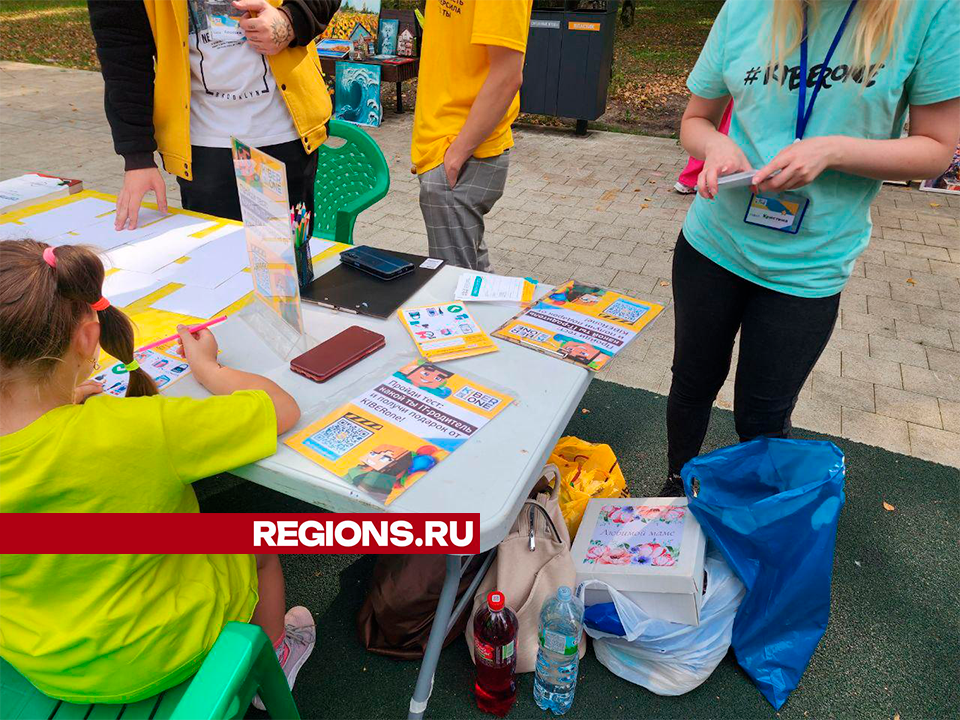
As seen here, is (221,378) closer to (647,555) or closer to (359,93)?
(647,555)

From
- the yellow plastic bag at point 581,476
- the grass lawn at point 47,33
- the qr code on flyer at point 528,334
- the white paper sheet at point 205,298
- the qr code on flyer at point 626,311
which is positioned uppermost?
the qr code on flyer at point 626,311

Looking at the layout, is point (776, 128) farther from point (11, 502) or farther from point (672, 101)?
point (672, 101)

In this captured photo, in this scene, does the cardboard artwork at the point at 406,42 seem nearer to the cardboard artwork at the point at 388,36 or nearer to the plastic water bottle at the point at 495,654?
the cardboard artwork at the point at 388,36

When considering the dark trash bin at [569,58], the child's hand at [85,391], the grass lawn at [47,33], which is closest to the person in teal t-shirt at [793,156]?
the child's hand at [85,391]

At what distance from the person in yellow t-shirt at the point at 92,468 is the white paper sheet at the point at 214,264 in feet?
1.92

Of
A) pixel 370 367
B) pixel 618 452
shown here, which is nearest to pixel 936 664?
pixel 618 452

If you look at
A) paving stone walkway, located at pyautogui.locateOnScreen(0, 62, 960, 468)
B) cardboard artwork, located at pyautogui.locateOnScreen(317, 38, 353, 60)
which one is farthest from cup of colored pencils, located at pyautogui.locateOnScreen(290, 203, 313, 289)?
cardboard artwork, located at pyautogui.locateOnScreen(317, 38, 353, 60)

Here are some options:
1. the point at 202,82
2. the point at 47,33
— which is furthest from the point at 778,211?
the point at 47,33

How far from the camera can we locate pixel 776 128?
57.9 inches

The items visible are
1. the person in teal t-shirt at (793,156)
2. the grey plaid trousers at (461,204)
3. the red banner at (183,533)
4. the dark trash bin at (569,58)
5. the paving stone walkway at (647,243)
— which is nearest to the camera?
the red banner at (183,533)

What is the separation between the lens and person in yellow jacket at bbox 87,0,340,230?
71.4 inches

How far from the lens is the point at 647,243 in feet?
14.3

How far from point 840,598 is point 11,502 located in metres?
2.13

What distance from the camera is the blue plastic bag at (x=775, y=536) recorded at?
1508 mm
